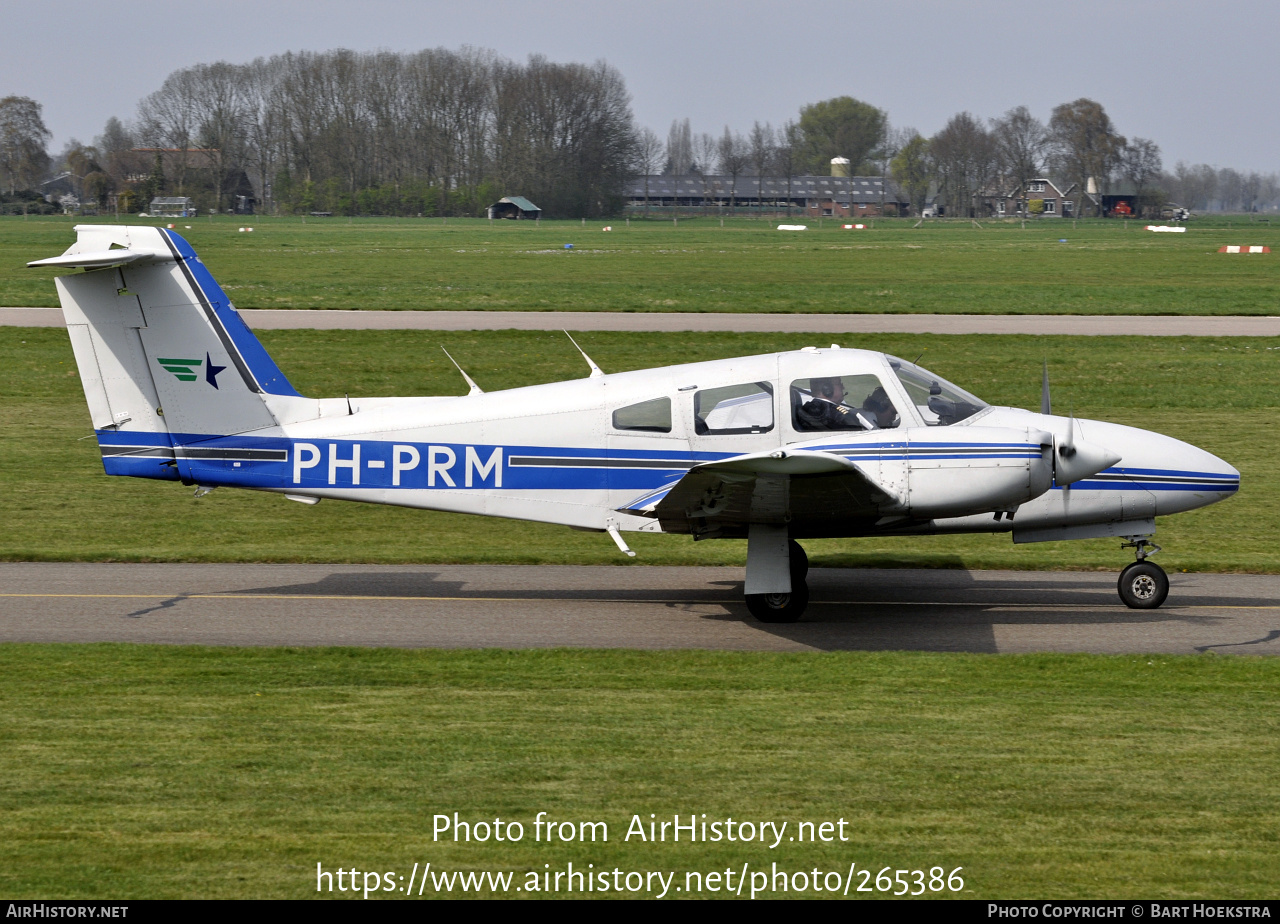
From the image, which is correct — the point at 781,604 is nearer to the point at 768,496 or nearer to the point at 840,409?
the point at 768,496

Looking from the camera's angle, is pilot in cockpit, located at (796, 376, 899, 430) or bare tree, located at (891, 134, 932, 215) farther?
bare tree, located at (891, 134, 932, 215)

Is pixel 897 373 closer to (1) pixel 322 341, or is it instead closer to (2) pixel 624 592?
(2) pixel 624 592

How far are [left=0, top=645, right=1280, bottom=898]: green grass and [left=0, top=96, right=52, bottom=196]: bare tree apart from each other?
165 metres

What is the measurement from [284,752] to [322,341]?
23016mm

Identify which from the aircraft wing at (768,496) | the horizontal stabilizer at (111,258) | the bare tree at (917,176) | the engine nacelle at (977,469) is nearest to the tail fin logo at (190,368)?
the horizontal stabilizer at (111,258)

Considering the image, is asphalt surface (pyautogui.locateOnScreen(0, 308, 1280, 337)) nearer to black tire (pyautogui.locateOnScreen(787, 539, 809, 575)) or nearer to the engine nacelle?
black tire (pyautogui.locateOnScreen(787, 539, 809, 575))

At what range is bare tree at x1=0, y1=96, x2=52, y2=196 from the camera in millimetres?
152750

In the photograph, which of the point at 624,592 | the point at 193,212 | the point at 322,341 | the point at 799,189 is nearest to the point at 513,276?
the point at 322,341

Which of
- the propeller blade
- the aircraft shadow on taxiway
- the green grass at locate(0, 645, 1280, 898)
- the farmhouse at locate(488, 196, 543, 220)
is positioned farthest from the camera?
the farmhouse at locate(488, 196, 543, 220)

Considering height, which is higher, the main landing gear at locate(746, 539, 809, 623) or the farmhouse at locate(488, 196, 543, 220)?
the farmhouse at locate(488, 196, 543, 220)

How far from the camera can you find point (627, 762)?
7.61 meters

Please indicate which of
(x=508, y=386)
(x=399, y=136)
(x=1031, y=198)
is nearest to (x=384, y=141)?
(x=399, y=136)

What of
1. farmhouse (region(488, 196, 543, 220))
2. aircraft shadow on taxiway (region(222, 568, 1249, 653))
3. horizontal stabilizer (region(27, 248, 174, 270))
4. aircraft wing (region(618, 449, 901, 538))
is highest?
farmhouse (region(488, 196, 543, 220))

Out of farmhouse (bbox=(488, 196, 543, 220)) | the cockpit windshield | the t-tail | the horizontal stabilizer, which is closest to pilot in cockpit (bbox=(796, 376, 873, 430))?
the cockpit windshield
